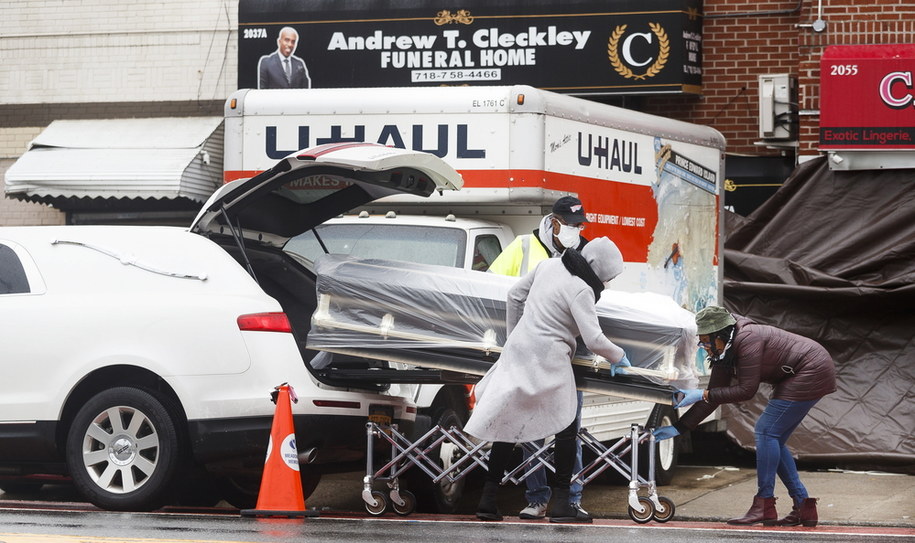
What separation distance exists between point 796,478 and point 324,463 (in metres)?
2.74

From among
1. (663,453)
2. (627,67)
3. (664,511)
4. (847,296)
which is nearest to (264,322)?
(664,511)

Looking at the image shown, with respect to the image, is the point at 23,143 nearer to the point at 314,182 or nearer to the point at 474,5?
the point at 474,5

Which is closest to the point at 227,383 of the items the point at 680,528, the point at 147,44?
the point at 680,528

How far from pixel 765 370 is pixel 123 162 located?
9.05 metres

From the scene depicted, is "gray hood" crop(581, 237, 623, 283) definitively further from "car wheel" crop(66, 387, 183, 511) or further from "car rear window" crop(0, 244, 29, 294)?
"car rear window" crop(0, 244, 29, 294)

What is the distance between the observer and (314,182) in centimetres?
910

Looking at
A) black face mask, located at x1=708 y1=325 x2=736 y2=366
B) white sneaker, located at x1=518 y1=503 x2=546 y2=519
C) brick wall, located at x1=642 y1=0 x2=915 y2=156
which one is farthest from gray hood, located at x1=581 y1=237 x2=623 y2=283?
brick wall, located at x1=642 y1=0 x2=915 y2=156

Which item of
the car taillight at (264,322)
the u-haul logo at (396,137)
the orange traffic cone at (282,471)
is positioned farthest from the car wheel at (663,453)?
the car taillight at (264,322)

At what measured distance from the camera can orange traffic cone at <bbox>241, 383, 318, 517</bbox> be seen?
777 cm

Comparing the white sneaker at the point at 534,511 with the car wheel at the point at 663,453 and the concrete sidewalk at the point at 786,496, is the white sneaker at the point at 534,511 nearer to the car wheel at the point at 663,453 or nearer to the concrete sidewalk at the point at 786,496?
the concrete sidewalk at the point at 786,496

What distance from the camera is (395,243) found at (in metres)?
9.81

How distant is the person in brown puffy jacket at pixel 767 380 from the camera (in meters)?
8.28

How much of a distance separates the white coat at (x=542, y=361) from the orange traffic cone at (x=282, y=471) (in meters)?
0.99

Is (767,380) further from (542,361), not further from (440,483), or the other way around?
(440,483)
